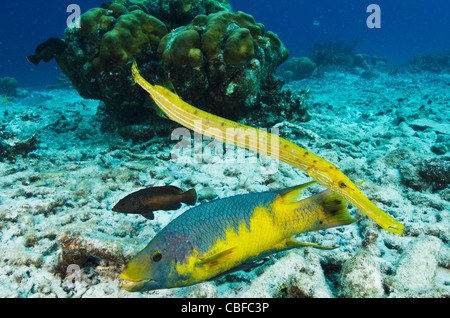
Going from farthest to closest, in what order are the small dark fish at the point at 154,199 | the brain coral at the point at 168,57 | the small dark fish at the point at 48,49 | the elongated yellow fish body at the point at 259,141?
the small dark fish at the point at 48,49, the brain coral at the point at 168,57, the small dark fish at the point at 154,199, the elongated yellow fish body at the point at 259,141

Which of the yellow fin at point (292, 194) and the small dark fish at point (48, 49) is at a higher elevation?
the small dark fish at point (48, 49)

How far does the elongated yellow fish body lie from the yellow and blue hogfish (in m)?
0.53

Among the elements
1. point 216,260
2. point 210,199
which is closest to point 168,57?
point 210,199

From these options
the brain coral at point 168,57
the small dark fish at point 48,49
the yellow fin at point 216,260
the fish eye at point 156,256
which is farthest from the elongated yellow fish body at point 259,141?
the small dark fish at point 48,49

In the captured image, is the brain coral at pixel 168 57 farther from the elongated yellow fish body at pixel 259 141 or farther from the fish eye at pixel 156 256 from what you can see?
the fish eye at pixel 156 256

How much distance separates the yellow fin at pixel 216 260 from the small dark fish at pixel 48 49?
711 centimetres

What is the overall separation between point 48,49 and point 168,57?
10.9 feet

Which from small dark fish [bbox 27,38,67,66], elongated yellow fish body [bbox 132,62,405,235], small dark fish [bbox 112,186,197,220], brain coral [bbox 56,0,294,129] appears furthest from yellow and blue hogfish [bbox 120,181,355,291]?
small dark fish [bbox 27,38,67,66]

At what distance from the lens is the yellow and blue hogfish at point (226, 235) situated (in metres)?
1.69

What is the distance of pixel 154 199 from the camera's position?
2.89m
